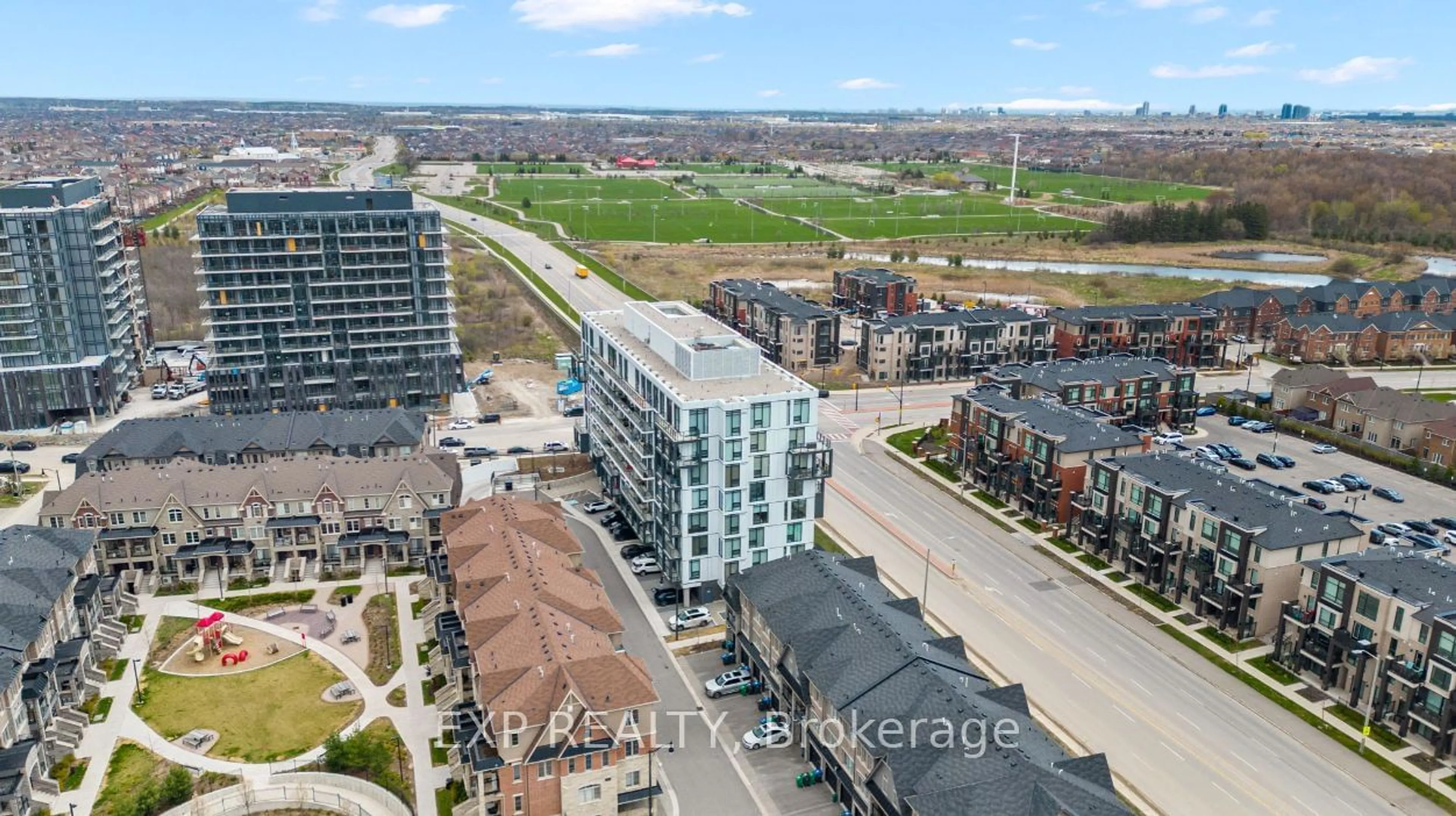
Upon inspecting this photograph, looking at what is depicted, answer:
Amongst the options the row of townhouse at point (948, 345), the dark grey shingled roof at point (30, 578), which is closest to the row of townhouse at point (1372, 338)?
the row of townhouse at point (948, 345)

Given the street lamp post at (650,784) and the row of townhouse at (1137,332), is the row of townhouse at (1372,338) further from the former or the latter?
the street lamp post at (650,784)

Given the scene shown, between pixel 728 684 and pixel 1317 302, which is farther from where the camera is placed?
pixel 1317 302

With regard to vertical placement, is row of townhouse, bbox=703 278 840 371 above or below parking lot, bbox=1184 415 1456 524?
above

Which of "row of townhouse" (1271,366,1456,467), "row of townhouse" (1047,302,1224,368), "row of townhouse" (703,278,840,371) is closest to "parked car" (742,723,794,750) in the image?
"row of townhouse" (703,278,840,371)

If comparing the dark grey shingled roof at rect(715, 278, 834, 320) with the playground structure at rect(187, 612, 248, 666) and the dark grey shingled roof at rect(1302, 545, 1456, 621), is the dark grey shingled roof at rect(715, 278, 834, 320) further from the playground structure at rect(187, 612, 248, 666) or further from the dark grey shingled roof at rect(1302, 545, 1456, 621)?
the playground structure at rect(187, 612, 248, 666)

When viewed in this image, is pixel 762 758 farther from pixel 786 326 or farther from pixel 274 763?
pixel 786 326

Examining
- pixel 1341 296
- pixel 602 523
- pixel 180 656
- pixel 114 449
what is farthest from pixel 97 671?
pixel 1341 296

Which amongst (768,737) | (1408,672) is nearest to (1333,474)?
(1408,672)
